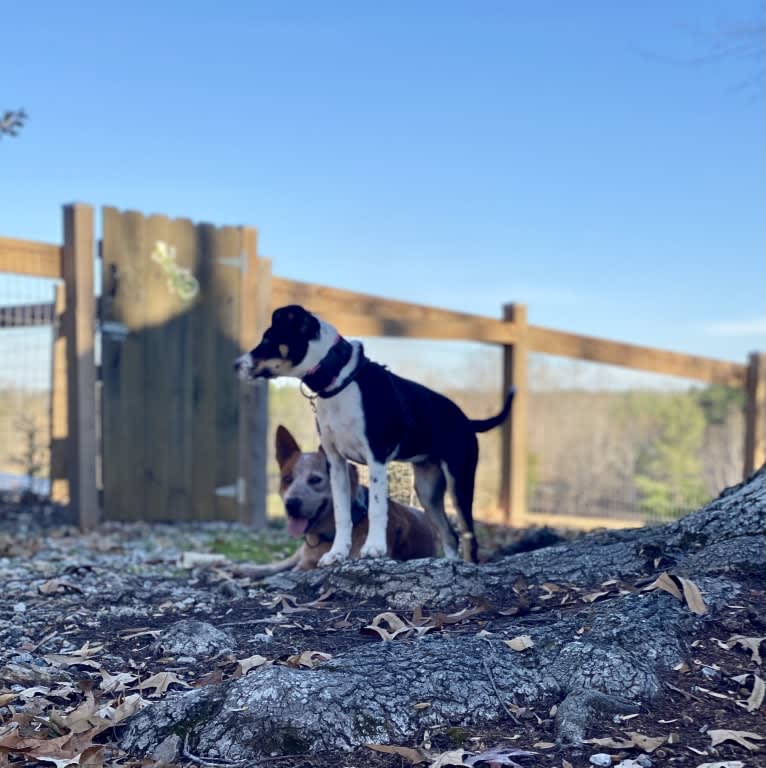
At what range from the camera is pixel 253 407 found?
904cm

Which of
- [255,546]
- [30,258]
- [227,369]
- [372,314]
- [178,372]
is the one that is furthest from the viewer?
[372,314]

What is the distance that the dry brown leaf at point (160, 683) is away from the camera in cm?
291

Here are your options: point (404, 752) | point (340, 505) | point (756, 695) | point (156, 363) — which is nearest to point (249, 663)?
point (404, 752)

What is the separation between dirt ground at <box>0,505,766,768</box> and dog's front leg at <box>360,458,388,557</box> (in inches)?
15.3

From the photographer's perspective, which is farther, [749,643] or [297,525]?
[297,525]

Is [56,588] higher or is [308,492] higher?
[308,492]

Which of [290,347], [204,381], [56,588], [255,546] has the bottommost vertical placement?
[255,546]

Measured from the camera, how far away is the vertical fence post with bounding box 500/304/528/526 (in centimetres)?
1063

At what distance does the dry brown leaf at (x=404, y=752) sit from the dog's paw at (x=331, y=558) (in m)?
1.91

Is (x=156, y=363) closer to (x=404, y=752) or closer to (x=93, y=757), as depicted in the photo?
(x=93, y=757)

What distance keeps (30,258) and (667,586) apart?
21.1 feet

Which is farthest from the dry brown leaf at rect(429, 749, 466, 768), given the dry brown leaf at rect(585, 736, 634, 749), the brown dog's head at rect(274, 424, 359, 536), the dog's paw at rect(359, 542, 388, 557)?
the brown dog's head at rect(274, 424, 359, 536)

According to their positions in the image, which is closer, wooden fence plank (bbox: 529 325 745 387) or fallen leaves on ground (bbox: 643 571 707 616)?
fallen leaves on ground (bbox: 643 571 707 616)

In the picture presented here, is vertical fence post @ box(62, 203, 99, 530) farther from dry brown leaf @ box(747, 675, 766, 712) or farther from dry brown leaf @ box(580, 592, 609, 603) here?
dry brown leaf @ box(747, 675, 766, 712)
